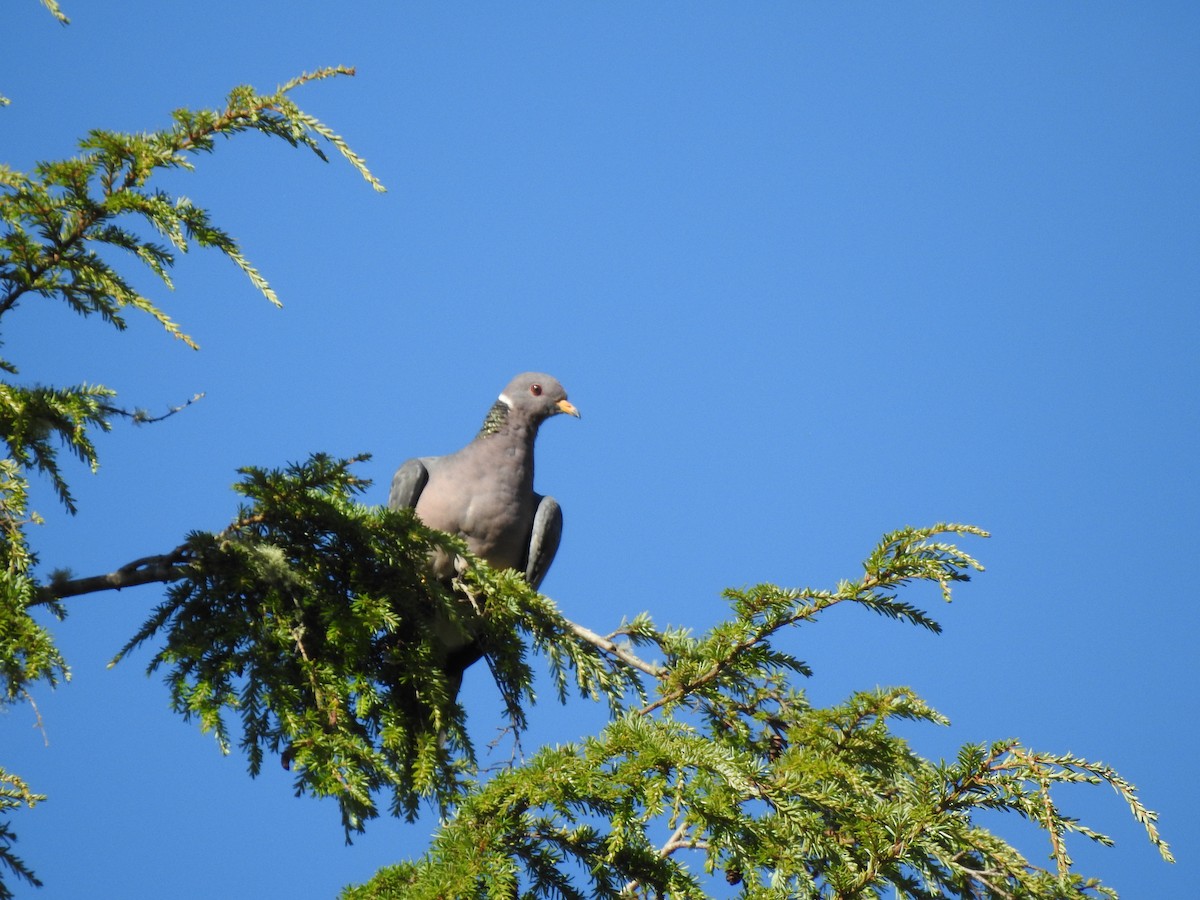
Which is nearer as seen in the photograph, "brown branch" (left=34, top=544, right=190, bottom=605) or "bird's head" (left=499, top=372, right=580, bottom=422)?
"brown branch" (left=34, top=544, right=190, bottom=605)

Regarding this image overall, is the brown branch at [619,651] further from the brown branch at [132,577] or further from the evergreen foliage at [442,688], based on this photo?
the brown branch at [132,577]

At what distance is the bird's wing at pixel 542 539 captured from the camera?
6.46 m

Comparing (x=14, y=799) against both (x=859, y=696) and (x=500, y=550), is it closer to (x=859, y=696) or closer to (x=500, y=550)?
(x=859, y=696)

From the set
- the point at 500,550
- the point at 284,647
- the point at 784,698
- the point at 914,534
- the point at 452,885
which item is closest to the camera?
the point at 452,885

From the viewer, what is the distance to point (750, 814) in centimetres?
346

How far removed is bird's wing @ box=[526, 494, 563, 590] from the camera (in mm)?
6465

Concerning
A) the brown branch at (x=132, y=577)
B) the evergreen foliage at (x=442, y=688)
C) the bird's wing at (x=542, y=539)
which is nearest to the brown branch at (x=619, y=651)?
the evergreen foliage at (x=442, y=688)

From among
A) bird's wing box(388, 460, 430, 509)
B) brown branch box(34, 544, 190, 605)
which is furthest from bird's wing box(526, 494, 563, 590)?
brown branch box(34, 544, 190, 605)

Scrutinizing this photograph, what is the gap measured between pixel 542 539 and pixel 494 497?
0.40 meters

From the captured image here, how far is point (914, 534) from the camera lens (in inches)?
137

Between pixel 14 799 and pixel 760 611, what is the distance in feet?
7.06

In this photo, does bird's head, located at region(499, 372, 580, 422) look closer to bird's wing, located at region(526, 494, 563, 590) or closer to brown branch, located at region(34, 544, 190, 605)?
bird's wing, located at region(526, 494, 563, 590)

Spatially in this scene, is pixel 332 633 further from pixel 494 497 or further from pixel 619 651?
pixel 494 497

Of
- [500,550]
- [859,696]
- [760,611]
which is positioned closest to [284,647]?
[760,611]
